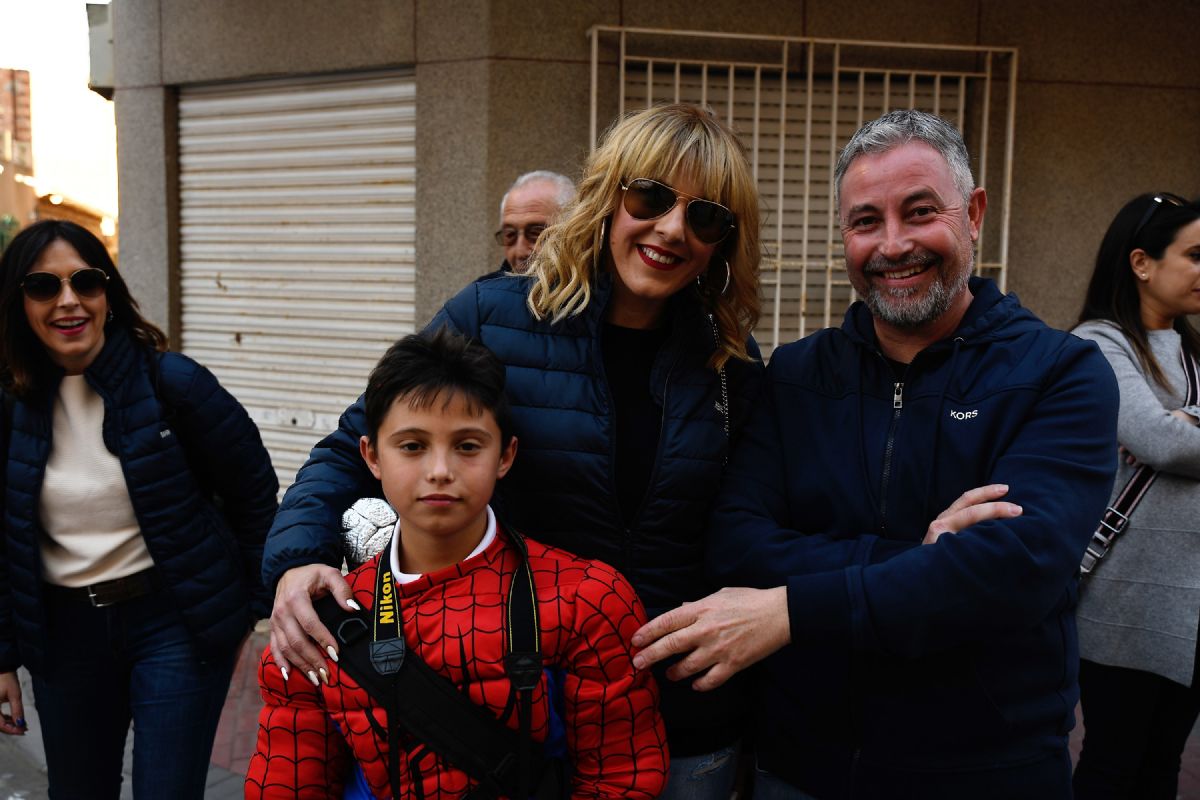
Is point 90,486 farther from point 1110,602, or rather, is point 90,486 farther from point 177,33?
point 177,33

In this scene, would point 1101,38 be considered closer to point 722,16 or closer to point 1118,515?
point 722,16

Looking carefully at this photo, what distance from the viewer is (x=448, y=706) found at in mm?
1776

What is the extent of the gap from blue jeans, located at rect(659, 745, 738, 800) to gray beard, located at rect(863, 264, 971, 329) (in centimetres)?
100

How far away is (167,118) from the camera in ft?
24.1

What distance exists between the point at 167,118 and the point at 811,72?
4.72 meters

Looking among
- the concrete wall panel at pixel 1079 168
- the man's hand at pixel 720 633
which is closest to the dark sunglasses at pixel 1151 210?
the man's hand at pixel 720 633

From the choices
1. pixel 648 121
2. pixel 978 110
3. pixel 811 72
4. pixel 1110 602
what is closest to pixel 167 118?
pixel 811 72

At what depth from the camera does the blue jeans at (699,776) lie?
2.10 m

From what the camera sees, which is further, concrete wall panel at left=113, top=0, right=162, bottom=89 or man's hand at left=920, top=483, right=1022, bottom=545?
concrete wall panel at left=113, top=0, right=162, bottom=89

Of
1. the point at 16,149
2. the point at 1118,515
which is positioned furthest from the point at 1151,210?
the point at 16,149

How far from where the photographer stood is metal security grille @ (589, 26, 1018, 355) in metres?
6.10

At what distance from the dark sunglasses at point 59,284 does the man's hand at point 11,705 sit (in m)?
1.11

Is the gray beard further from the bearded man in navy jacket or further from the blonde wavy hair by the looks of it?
the blonde wavy hair

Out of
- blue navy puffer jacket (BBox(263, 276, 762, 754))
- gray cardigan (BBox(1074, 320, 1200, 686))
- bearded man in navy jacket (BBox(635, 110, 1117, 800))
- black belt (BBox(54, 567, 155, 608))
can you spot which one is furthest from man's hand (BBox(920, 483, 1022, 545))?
black belt (BBox(54, 567, 155, 608))
